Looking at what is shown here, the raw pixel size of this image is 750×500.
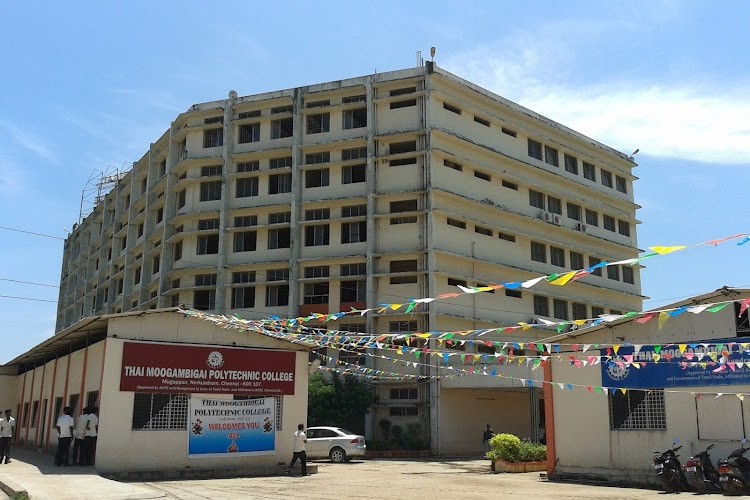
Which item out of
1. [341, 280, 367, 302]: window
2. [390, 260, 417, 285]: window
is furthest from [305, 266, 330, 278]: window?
[390, 260, 417, 285]: window

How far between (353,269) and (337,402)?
336 inches

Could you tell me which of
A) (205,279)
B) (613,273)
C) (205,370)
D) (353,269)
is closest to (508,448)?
(205,370)

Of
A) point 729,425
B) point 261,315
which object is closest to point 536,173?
point 261,315

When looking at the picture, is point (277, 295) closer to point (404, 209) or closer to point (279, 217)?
point (279, 217)

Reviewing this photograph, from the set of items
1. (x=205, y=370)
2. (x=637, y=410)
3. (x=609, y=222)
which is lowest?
(x=637, y=410)

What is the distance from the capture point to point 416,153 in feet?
132

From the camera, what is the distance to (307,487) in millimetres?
16188

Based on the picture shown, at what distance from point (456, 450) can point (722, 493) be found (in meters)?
23.2

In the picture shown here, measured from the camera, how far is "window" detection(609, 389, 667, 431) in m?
17.3

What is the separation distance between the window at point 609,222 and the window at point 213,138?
27116mm

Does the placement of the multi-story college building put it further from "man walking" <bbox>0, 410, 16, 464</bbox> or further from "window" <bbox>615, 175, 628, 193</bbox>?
"man walking" <bbox>0, 410, 16, 464</bbox>

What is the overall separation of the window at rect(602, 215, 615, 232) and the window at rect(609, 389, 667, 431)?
115 ft

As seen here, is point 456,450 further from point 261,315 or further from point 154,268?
point 154,268

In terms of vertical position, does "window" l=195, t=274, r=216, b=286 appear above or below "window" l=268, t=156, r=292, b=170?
below
